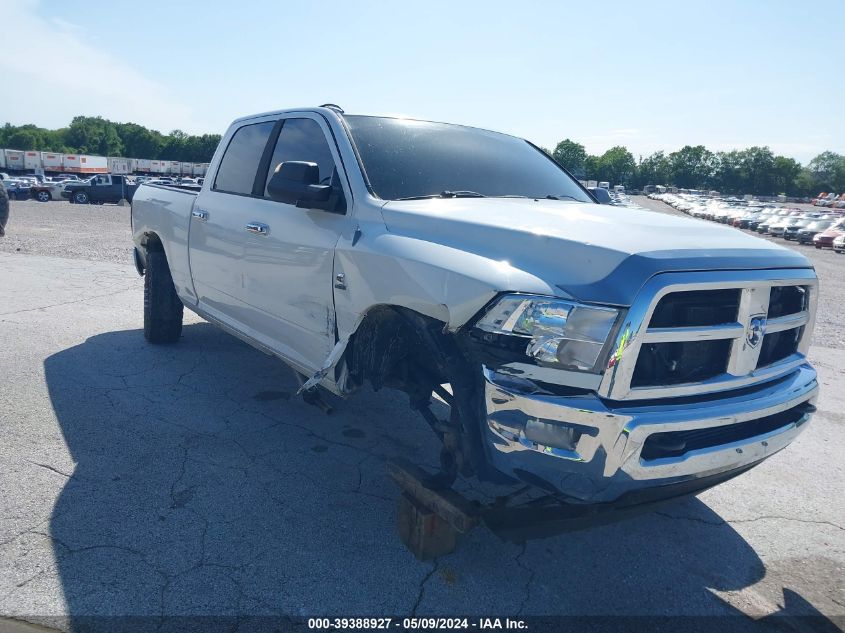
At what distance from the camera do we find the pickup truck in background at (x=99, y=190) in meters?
32.9

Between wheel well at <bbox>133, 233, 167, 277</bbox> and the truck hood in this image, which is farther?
wheel well at <bbox>133, 233, 167, 277</bbox>

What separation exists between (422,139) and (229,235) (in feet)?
4.80

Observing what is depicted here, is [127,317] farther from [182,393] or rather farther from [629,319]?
[629,319]

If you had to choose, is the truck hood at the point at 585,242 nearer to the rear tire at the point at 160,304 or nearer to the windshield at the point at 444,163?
the windshield at the point at 444,163

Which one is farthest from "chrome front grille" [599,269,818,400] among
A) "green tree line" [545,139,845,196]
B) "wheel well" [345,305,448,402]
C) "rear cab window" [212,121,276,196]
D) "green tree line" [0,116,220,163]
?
"green tree line" [545,139,845,196]

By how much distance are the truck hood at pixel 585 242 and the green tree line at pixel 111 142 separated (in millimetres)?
126409

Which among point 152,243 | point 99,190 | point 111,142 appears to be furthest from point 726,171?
point 152,243

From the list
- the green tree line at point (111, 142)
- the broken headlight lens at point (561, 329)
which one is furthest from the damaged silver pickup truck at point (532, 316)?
the green tree line at point (111, 142)

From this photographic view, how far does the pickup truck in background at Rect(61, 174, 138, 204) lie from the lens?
32906 mm

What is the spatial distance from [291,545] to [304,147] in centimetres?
230

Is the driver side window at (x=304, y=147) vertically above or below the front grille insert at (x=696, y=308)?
above

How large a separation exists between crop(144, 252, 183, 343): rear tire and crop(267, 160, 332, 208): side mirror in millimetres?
2813

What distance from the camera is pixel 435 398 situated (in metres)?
4.97

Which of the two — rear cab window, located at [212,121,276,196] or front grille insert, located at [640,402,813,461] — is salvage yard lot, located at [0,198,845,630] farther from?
rear cab window, located at [212,121,276,196]
